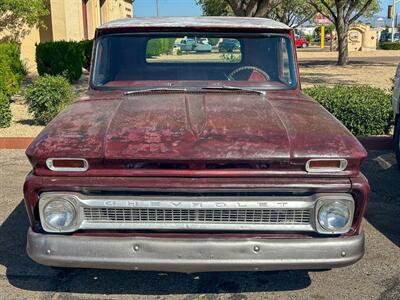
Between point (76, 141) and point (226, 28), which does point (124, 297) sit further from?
point (226, 28)

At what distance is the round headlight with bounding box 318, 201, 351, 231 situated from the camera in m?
2.70

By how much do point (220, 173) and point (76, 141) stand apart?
33.2 inches

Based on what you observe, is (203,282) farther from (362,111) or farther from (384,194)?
(362,111)

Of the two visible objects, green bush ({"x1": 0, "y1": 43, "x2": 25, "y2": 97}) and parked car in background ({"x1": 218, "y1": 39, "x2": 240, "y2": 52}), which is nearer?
parked car in background ({"x1": 218, "y1": 39, "x2": 240, "y2": 52})

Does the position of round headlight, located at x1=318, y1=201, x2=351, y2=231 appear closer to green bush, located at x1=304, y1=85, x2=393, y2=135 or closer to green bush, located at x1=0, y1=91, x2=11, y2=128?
green bush, located at x1=304, y1=85, x2=393, y2=135

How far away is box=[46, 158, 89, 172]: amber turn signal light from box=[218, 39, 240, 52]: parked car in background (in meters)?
1.90

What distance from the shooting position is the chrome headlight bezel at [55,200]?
8.80 feet

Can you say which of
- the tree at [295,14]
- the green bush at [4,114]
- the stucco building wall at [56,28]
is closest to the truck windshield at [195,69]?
the green bush at [4,114]

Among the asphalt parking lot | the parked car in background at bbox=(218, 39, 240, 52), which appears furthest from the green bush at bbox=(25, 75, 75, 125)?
the parked car in background at bbox=(218, 39, 240, 52)

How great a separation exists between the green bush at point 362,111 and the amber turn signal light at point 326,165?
4895mm

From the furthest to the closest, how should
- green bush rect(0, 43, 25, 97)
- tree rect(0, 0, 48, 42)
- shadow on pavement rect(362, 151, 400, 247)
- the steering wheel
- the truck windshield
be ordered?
1. tree rect(0, 0, 48, 42)
2. green bush rect(0, 43, 25, 97)
3. shadow on pavement rect(362, 151, 400, 247)
4. the steering wheel
5. the truck windshield

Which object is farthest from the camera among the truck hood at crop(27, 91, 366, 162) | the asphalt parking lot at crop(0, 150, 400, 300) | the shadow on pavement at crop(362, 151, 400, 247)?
the shadow on pavement at crop(362, 151, 400, 247)

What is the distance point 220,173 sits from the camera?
2633mm

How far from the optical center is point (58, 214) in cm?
272
